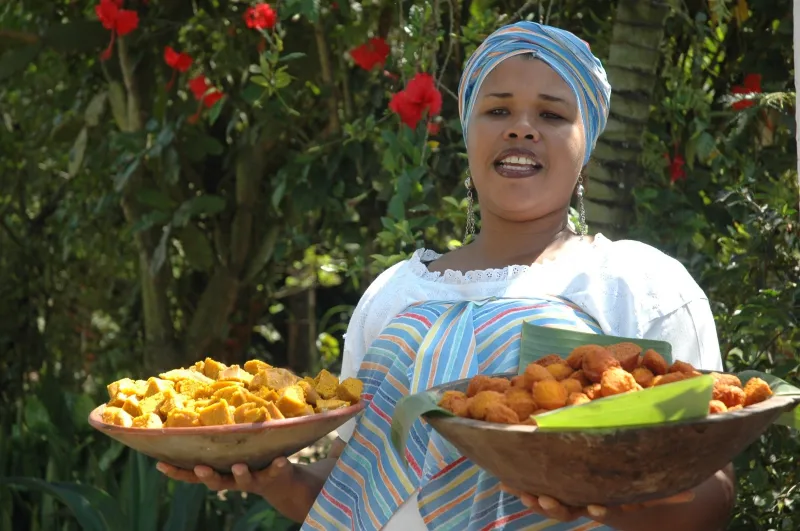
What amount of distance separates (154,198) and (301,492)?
78.1 inches

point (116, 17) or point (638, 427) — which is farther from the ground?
point (116, 17)

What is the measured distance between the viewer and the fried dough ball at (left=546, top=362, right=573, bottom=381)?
1.46m

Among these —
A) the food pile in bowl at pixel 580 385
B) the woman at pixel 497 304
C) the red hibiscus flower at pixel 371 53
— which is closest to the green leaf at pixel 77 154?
the red hibiscus flower at pixel 371 53

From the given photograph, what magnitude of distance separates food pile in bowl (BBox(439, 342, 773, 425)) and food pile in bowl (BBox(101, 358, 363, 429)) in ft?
0.94

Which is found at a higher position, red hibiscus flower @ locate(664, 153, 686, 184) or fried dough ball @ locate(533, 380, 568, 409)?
red hibiscus flower @ locate(664, 153, 686, 184)

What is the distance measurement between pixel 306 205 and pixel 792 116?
1319 mm

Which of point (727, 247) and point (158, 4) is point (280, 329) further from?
point (727, 247)

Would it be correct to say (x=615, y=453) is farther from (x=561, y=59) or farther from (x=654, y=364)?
(x=561, y=59)

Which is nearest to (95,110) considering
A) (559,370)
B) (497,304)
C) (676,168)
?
(676,168)

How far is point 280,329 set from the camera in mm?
5742

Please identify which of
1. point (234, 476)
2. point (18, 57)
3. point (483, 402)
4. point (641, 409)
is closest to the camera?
point (641, 409)

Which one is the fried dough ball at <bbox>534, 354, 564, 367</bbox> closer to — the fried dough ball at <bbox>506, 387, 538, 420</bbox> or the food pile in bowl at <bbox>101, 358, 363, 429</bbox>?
the fried dough ball at <bbox>506, 387, 538, 420</bbox>

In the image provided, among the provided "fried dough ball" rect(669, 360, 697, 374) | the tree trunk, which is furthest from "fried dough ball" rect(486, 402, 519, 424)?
the tree trunk

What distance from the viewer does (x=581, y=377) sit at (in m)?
1.46
